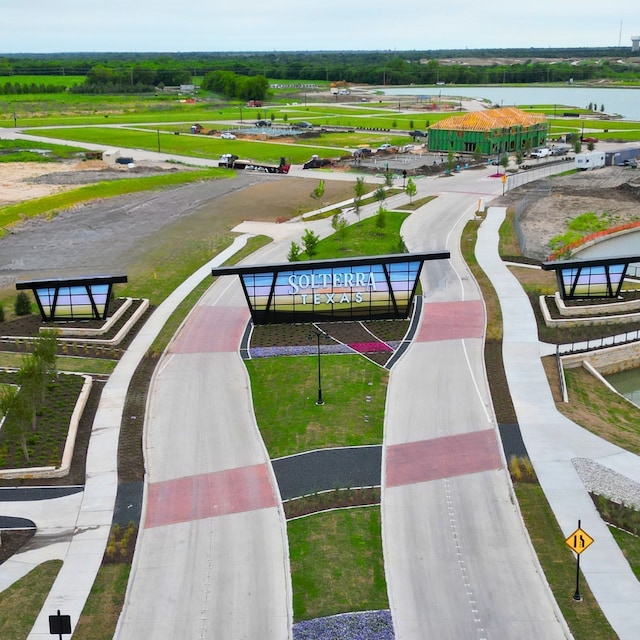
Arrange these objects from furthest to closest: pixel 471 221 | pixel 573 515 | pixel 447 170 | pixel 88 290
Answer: pixel 447 170 → pixel 471 221 → pixel 88 290 → pixel 573 515

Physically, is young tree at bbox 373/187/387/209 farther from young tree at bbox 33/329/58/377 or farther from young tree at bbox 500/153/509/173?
young tree at bbox 33/329/58/377

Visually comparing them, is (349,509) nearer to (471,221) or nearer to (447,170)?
(471,221)

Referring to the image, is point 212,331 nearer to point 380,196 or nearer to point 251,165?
point 380,196

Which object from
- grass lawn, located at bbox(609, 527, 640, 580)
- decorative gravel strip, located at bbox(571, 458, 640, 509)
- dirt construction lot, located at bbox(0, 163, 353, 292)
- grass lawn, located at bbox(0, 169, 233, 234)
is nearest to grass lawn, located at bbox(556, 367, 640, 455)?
decorative gravel strip, located at bbox(571, 458, 640, 509)

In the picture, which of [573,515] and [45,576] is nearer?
[45,576]

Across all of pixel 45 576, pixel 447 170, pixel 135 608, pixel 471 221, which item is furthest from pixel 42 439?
pixel 447 170

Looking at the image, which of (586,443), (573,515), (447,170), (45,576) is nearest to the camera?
(45,576)
